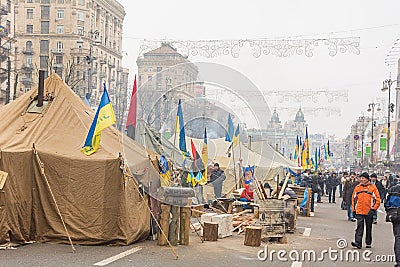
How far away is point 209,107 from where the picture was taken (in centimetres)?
1367

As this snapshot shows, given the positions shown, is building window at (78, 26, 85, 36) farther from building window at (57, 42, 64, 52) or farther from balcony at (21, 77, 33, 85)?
balcony at (21, 77, 33, 85)

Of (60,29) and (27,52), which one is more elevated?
(60,29)

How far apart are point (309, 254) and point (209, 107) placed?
147 inches

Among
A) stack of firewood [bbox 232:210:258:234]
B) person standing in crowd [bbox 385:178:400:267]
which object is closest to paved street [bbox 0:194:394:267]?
stack of firewood [bbox 232:210:258:234]

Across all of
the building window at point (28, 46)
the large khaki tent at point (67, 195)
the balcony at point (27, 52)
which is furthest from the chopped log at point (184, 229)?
the building window at point (28, 46)

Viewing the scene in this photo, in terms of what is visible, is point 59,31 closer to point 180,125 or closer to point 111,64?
point 111,64

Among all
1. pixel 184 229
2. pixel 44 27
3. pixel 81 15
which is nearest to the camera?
pixel 184 229

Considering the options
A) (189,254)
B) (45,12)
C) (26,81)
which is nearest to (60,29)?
(45,12)

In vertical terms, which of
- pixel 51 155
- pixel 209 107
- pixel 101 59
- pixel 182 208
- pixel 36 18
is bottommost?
pixel 182 208

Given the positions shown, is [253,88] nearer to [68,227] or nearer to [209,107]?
[209,107]

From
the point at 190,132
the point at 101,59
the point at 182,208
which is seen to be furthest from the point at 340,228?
the point at 101,59

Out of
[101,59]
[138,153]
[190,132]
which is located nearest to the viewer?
[138,153]

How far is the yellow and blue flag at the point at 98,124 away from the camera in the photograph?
12969 millimetres

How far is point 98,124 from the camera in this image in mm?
12961
